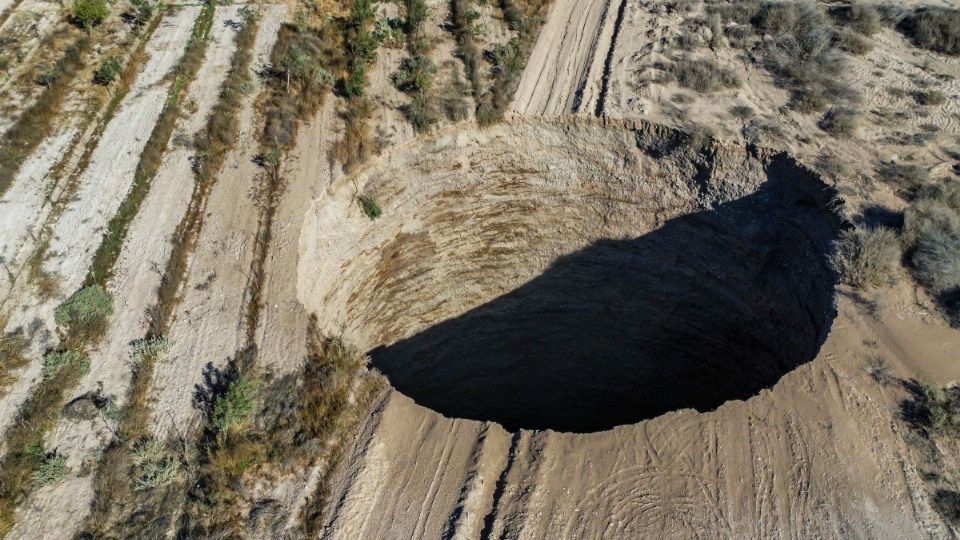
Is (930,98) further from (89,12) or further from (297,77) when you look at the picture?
(89,12)

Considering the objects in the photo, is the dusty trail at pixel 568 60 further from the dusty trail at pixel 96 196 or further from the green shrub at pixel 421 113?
the dusty trail at pixel 96 196

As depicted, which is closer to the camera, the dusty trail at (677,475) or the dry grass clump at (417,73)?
the dusty trail at (677,475)

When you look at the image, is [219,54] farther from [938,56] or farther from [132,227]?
[938,56]

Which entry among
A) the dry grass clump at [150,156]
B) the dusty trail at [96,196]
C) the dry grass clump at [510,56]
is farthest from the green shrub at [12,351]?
the dry grass clump at [510,56]

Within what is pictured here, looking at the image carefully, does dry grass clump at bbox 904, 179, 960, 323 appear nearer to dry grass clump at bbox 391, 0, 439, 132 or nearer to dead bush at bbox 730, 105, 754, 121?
dead bush at bbox 730, 105, 754, 121

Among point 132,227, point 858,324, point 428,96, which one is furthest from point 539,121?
point 132,227

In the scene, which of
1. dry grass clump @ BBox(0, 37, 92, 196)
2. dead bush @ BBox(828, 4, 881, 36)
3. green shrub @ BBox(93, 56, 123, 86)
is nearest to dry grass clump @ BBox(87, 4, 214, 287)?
green shrub @ BBox(93, 56, 123, 86)

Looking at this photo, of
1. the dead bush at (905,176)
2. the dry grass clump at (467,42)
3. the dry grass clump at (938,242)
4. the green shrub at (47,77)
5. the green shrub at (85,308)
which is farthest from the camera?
the dry grass clump at (467,42)

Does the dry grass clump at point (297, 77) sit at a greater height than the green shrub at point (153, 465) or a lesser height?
greater
